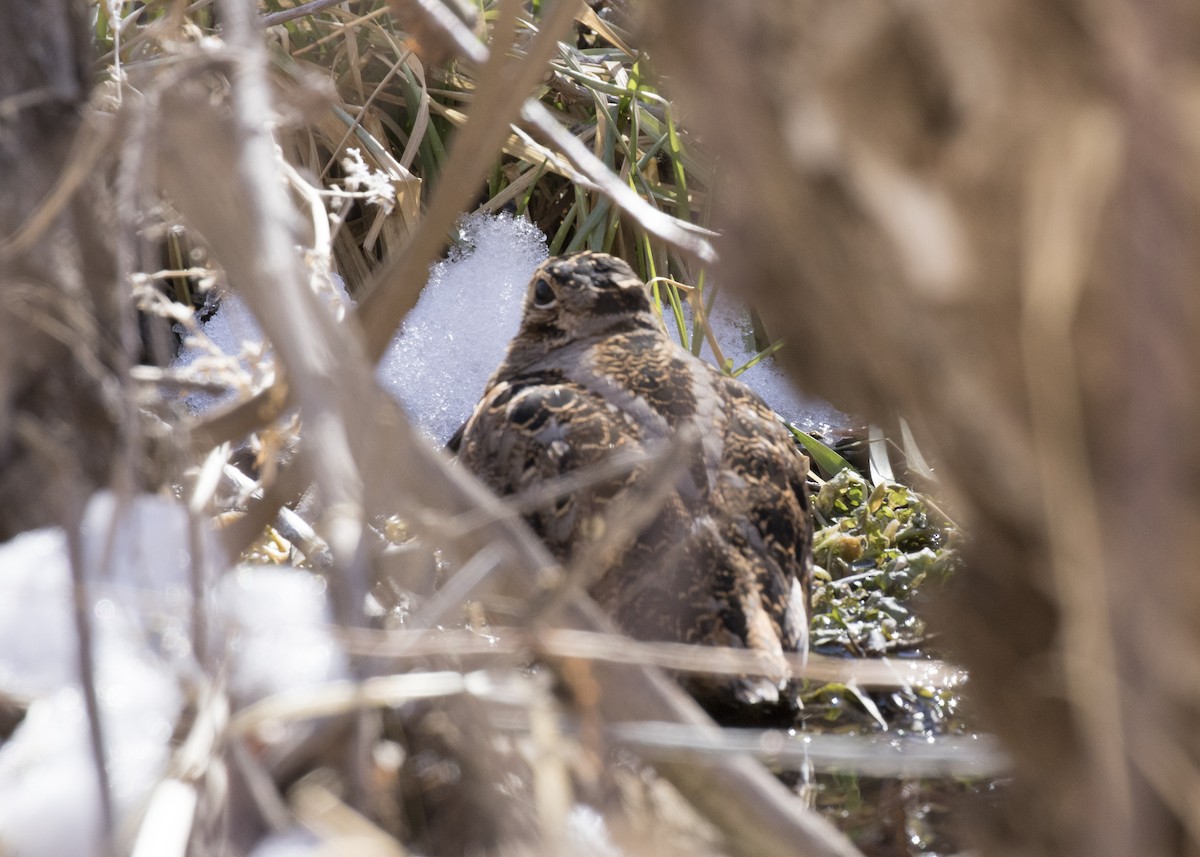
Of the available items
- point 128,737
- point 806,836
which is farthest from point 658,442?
point 806,836

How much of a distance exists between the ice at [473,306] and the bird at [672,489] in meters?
0.80

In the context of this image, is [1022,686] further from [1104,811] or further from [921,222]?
[921,222]

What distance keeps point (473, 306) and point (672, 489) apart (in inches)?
67.9

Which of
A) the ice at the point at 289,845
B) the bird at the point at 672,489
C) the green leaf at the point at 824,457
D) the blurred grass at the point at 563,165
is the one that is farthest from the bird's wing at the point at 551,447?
the ice at the point at 289,845

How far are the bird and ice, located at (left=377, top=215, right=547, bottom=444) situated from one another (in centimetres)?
80

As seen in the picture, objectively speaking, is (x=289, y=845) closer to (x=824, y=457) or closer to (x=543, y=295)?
(x=543, y=295)

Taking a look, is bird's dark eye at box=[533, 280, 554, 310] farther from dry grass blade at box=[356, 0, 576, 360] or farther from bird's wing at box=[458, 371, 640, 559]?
dry grass blade at box=[356, 0, 576, 360]

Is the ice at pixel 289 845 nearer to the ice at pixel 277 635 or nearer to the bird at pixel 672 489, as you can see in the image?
the ice at pixel 277 635

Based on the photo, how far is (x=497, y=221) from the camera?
3.73 m

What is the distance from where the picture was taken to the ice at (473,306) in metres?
3.58

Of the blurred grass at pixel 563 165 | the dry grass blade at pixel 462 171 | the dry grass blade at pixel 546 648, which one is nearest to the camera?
the dry grass blade at pixel 546 648

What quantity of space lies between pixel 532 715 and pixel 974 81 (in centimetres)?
43

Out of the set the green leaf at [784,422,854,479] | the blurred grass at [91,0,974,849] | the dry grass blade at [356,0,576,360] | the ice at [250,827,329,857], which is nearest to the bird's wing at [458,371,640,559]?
the blurred grass at [91,0,974,849]

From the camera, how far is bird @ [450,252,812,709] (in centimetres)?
217
